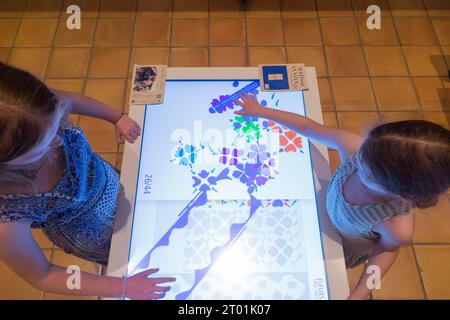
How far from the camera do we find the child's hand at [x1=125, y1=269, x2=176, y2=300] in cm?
70

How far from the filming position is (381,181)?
633mm

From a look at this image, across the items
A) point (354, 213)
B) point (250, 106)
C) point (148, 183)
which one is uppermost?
point (250, 106)

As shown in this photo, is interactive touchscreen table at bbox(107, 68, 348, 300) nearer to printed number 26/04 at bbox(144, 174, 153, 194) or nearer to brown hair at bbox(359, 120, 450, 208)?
printed number 26/04 at bbox(144, 174, 153, 194)

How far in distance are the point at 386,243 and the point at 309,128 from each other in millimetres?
322

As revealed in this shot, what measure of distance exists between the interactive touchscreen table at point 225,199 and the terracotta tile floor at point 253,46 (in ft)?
1.79

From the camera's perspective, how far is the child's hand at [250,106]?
94 cm

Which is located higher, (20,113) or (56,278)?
(20,113)

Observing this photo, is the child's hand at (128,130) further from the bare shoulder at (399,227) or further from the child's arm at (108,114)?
the bare shoulder at (399,227)

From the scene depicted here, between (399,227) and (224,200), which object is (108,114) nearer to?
(224,200)

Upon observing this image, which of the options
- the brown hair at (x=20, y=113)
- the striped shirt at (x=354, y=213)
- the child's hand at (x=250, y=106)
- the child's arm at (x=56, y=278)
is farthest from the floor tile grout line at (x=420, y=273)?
the brown hair at (x=20, y=113)

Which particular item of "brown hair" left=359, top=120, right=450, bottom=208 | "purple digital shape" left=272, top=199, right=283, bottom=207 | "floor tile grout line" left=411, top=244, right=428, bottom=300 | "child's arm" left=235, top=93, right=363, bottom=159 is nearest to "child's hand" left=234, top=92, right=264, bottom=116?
"child's arm" left=235, top=93, right=363, bottom=159

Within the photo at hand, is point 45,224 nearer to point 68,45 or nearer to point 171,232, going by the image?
point 171,232

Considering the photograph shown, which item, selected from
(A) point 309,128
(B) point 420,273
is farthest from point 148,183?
(B) point 420,273
